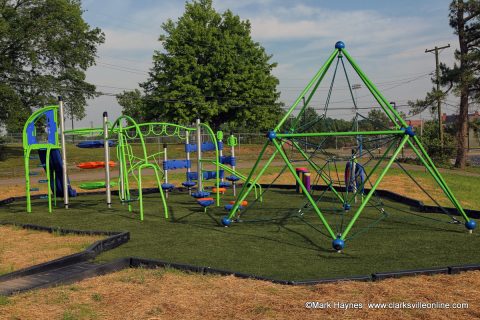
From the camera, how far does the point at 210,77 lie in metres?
39.2

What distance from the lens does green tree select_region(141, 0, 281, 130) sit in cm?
3794

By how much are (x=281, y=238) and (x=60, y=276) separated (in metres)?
3.82

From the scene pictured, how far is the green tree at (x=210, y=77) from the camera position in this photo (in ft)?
124

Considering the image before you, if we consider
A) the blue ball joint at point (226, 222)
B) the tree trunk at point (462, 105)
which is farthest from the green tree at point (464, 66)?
the blue ball joint at point (226, 222)

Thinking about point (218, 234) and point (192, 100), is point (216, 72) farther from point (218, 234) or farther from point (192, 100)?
point (218, 234)

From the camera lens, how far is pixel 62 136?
11797 mm

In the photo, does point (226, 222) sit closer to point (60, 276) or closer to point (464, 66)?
point (60, 276)

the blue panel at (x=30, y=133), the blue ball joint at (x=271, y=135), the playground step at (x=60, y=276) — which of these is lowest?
the playground step at (x=60, y=276)

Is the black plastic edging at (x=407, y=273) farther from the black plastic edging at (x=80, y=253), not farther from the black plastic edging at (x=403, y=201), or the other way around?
the black plastic edging at (x=80, y=253)

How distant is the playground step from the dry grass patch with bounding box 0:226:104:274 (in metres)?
0.61

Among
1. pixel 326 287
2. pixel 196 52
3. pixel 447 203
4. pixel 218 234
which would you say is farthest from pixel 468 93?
pixel 326 287

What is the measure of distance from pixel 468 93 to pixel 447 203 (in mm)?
16973

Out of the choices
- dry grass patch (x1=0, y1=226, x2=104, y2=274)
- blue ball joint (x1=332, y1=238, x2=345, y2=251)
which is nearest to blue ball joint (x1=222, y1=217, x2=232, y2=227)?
dry grass patch (x1=0, y1=226, x2=104, y2=274)

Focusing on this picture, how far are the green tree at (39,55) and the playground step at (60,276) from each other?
28.3 meters
